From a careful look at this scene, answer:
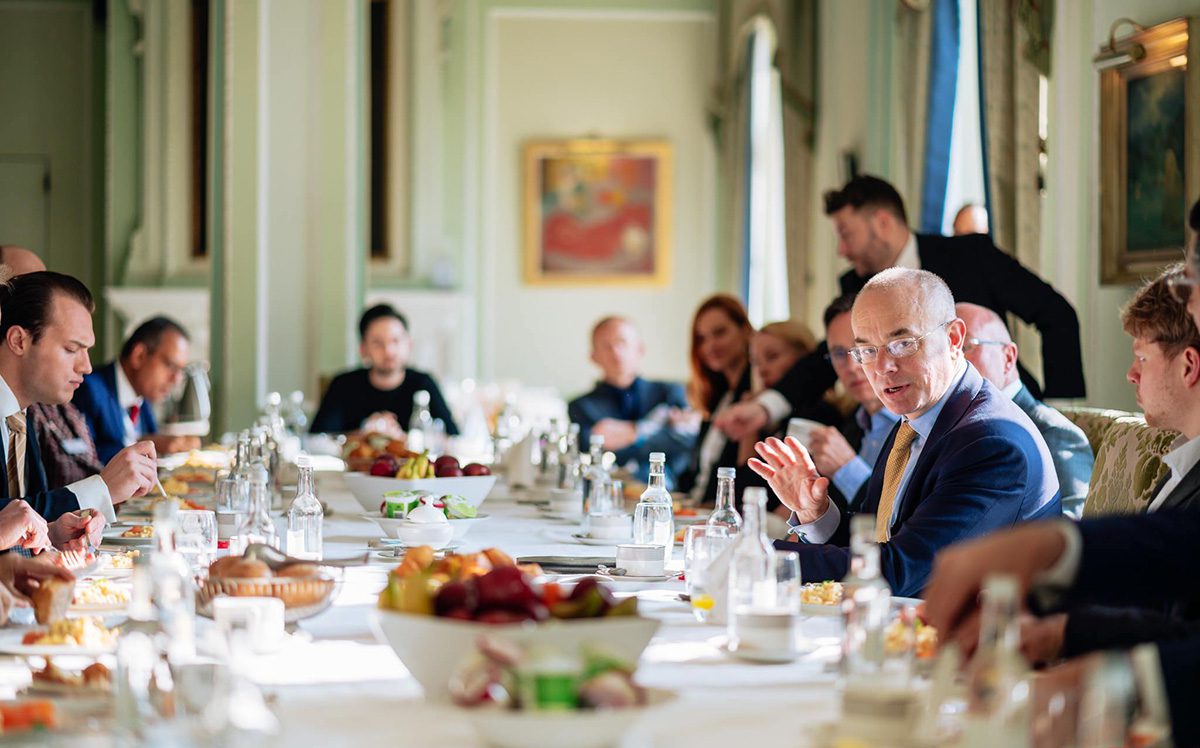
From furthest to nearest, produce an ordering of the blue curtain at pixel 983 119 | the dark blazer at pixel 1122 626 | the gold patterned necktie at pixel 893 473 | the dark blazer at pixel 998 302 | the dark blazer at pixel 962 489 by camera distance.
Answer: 1. the blue curtain at pixel 983 119
2. the dark blazer at pixel 998 302
3. the gold patterned necktie at pixel 893 473
4. the dark blazer at pixel 962 489
5. the dark blazer at pixel 1122 626

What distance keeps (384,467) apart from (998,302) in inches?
85.0

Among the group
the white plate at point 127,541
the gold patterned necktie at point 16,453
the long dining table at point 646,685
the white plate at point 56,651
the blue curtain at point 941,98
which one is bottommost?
the long dining table at point 646,685

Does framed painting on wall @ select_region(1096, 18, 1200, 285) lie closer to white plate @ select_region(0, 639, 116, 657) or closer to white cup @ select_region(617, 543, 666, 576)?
white cup @ select_region(617, 543, 666, 576)

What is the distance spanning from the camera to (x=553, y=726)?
1.33m

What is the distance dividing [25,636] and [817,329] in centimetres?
615

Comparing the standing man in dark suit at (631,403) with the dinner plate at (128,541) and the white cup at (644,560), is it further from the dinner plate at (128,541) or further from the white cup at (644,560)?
the white cup at (644,560)

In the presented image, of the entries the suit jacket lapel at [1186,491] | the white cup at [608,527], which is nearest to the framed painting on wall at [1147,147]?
the white cup at [608,527]

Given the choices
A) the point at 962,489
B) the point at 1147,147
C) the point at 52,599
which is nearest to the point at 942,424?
the point at 962,489

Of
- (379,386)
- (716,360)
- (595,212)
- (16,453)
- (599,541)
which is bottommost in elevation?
(599,541)

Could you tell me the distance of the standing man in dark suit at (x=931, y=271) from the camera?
168 inches

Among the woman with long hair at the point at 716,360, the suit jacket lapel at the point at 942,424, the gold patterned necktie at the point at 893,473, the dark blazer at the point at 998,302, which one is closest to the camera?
the suit jacket lapel at the point at 942,424

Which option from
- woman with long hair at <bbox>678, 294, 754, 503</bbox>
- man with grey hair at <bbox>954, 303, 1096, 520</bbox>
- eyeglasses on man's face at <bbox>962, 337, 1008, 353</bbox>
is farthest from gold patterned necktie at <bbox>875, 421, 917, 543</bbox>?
woman with long hair at <bbox>678, 294, 754, 503</bbox>

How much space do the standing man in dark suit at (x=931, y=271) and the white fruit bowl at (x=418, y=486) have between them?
1330 millimetres

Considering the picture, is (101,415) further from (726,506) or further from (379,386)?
(726,506)
